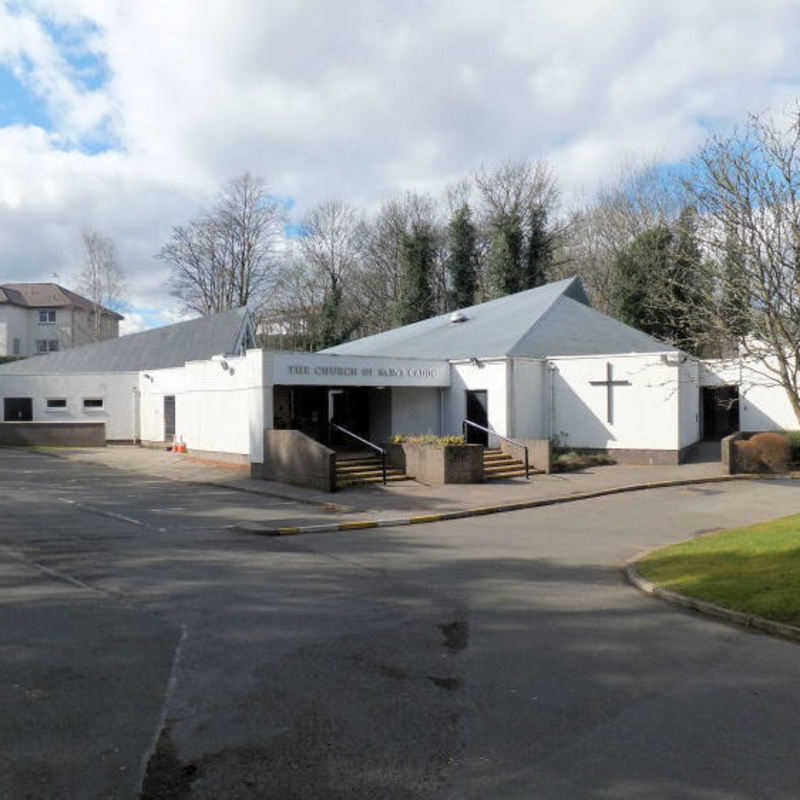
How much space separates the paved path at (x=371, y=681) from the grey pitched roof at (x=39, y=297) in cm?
5968

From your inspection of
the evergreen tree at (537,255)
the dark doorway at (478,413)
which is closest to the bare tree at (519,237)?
the evergreen tree at (537,255)

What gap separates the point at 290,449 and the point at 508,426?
789cm

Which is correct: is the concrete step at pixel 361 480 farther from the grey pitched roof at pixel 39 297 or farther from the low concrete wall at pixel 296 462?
the grey pitched roof at pixel 39 297

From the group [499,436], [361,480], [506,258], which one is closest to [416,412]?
[499,436]

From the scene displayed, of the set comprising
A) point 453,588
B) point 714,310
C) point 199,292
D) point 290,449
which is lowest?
point 453,588

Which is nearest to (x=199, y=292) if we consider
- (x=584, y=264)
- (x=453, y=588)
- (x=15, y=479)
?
(x=584, y=264)

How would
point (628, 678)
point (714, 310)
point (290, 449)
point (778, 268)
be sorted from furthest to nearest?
point (290, 449) → point (714, 310) → point (778, 268) → point (628, 678)

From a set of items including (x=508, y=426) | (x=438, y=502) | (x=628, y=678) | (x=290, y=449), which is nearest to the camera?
(x=628, y=678)

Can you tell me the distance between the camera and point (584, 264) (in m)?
50.3

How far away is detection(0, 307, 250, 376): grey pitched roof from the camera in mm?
33844

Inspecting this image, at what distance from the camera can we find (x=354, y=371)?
22453mm

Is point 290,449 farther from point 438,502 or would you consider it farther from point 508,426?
point 508,426

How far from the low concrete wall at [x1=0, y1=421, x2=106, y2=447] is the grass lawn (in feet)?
86.7

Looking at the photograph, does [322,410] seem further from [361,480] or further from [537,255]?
[537,255]
